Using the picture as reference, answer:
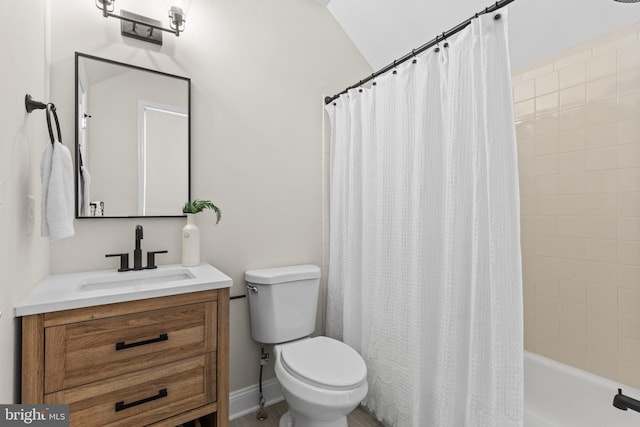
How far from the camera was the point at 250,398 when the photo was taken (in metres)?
→ 1.88

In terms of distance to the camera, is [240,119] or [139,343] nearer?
[139,343]

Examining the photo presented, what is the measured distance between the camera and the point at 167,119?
5.38 feet

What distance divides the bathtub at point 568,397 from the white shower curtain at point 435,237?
0.86 meters

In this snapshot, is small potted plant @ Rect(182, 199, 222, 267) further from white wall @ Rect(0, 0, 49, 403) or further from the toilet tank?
white wall @ Rect(0, 0, 49, 403)

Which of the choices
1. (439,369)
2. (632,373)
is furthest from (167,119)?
(632,373)

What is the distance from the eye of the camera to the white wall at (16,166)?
0.86 metres

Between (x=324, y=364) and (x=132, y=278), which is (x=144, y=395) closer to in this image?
(x=132, y=278)

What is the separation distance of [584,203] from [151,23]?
2.49m

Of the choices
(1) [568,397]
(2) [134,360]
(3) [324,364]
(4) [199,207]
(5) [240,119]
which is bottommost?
(1) [568,397]

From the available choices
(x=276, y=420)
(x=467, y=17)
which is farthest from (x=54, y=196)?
(x=467, y=17)

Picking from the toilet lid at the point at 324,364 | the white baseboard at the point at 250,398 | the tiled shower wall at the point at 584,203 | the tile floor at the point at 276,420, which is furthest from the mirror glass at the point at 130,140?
the tiled shower wall at the point at 584,203

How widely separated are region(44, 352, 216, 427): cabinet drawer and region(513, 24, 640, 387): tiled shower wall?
1.94 meters

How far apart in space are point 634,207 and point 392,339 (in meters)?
1.39

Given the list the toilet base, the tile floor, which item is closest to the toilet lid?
the toilet base
